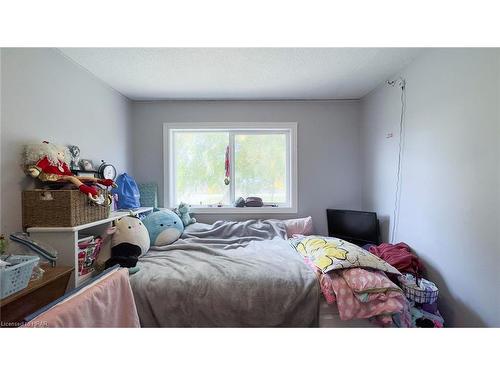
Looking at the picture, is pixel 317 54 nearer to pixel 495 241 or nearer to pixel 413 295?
pixel 495 241

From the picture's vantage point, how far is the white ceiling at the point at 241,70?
151cm

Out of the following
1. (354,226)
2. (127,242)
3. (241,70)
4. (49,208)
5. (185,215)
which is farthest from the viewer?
(185,215)

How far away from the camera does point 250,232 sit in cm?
218

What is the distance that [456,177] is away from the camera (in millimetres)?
1289

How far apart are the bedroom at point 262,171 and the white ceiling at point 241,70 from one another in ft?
0.06

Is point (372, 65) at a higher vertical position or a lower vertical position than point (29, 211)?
higher

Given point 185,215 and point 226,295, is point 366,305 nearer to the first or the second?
point 226,295

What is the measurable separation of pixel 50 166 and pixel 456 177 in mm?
2646

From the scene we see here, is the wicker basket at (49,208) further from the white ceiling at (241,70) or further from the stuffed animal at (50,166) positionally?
the white ceiling at (241,70)

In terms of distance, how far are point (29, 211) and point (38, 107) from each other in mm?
697

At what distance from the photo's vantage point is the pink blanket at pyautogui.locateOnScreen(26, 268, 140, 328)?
58 cm

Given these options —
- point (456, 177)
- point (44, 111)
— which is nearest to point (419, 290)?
point (456, 177)

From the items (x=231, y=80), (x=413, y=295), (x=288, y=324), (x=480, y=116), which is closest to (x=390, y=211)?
(x=413, y=295)

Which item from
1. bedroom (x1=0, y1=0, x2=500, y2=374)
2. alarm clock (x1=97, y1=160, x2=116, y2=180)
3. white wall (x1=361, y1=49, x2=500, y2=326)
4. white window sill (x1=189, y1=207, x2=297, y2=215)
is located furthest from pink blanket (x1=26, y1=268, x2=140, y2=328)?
white wall (x1=361, y1=49, x2=500, y2=326)
